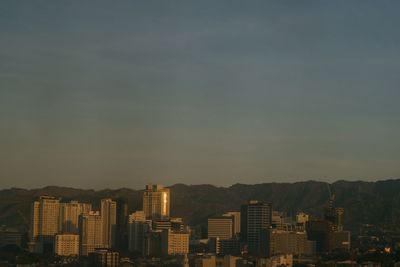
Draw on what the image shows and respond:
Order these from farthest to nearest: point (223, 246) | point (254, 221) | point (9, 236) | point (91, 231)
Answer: point (254, 221)
point (91, 231)
point (223, 246)
point (9, 236)

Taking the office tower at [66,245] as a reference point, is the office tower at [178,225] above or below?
above

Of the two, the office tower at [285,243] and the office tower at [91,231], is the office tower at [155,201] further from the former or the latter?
the office tower at [285,243]

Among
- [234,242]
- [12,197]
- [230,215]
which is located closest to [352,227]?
[230,215]

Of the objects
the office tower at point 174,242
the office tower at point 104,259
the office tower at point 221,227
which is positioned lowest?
the office tower at point 104,259

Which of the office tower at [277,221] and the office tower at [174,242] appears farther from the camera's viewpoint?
the office tower at [277,221]

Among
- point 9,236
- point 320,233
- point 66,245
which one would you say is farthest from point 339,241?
point 9,236

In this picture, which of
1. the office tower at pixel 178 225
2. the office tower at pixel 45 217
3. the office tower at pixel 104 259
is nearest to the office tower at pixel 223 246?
the office tower at pixel 178 225

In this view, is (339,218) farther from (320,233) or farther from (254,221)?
(254,221)

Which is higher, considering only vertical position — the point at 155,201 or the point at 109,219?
→ the point at 155,201
